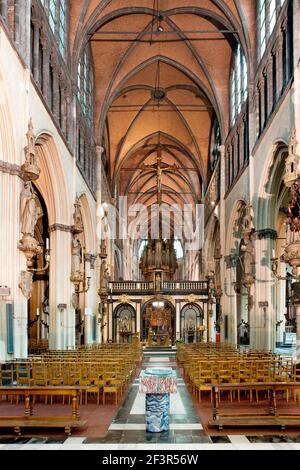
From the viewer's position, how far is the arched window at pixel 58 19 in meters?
21.9

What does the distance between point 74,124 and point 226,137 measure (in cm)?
1152

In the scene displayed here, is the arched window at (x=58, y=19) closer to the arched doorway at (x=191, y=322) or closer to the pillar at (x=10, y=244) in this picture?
the pillar at (x=10, y=244)

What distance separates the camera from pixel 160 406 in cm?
933

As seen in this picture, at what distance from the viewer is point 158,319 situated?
38.4 metres

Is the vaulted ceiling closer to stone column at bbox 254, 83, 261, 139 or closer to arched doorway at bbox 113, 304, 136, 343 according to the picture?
stone column at bbox 254, 83, 261, 139

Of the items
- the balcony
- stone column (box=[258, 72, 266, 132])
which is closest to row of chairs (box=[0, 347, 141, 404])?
stone column (box=[258, 72, 266, 132])

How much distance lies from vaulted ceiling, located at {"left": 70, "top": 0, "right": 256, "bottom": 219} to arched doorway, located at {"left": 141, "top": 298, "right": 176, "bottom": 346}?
10944mm

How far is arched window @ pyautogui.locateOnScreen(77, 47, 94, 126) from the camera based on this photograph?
95.5 feet

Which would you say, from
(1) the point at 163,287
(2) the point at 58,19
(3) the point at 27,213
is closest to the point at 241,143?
(2) the point at 58,19

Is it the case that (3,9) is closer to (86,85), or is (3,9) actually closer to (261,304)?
(261,304)

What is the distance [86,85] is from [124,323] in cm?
1654

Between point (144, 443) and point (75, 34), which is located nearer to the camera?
point (144, 443)
